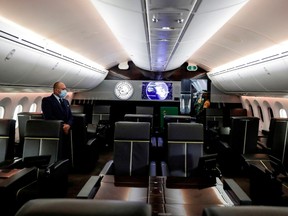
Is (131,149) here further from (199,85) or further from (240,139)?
(199,85)

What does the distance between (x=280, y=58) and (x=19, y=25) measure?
3874mm

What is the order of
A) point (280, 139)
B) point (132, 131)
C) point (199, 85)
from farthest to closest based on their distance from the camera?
point (199, 85), point (280, 139), point (132, 131)

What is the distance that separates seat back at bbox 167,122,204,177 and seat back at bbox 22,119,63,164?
1726 millimetres

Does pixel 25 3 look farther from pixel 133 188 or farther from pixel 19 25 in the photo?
pixel 133 188

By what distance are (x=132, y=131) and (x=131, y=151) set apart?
29 cm

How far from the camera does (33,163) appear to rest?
3273 mm

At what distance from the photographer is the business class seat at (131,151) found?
392cm

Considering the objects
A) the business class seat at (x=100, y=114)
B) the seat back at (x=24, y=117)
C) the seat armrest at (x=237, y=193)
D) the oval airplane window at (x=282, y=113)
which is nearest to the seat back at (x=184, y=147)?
the seat armrest at (x=237, y=193)

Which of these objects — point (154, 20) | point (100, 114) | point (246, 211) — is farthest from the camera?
point (100, 114)

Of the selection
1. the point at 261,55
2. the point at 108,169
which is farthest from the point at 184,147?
the point at 261,55

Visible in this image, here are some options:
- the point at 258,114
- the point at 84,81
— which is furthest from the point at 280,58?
the point at 84,81

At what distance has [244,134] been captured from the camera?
→ 5.97 meters

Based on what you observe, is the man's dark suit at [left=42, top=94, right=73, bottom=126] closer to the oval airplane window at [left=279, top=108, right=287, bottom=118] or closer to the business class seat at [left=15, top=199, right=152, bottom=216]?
the business class seat at [left=15, top=199, right=152, bottom=216]

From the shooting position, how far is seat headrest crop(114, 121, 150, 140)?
3988 mm
